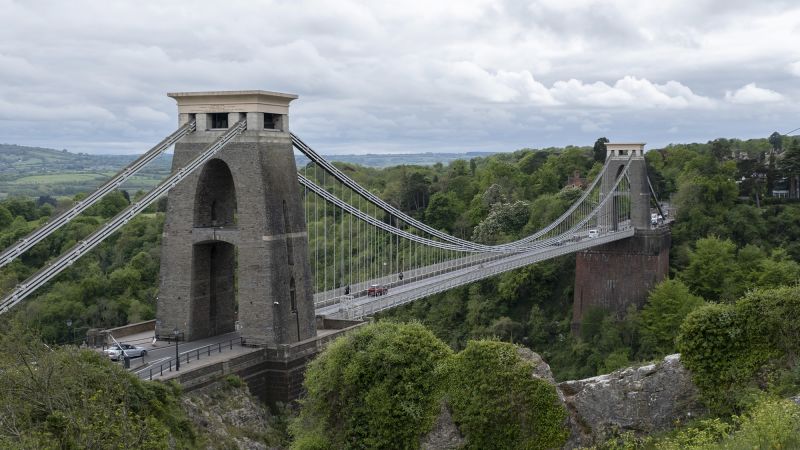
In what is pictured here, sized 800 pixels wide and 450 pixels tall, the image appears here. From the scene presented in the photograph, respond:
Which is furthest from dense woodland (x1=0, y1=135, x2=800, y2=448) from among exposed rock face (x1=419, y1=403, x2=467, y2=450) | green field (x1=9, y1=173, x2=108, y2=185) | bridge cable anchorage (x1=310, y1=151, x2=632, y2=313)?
green field (x1=9, y1=173, x2=108, y2=185)

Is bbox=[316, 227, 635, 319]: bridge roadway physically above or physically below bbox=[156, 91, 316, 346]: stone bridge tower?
below

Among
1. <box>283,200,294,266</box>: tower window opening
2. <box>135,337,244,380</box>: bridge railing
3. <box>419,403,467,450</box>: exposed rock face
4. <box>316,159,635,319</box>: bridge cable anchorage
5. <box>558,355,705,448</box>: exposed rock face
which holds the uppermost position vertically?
<box>283,200,294,266</box>: tower window opening

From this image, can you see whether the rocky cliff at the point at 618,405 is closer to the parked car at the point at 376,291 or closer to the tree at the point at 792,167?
the parked car at the point at 376,291

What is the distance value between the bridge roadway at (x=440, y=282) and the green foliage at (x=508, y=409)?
764 centimetres

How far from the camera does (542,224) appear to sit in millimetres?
53625

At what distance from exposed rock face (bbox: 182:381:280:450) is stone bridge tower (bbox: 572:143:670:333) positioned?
88.5 feet

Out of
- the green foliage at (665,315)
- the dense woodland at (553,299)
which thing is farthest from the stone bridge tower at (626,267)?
the green foliage at (665,315)

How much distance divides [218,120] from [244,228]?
9.76ft

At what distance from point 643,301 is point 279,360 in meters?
27.2

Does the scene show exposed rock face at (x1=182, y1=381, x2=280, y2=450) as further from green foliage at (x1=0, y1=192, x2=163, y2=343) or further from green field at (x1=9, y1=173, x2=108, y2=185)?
green field at (x1=9, y1=173, x2=108, y2=185)

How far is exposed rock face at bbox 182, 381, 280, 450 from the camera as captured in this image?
18.3 meters

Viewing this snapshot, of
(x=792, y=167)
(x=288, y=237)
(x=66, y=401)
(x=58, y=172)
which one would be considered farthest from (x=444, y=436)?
(x=58, y=172)

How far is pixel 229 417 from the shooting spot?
19.2m

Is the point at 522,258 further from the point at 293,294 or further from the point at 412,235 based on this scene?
the point at 293,294
